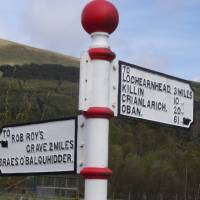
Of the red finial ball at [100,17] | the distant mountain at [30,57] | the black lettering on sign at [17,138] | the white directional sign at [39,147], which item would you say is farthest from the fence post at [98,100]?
the distant mountain at [30,57]

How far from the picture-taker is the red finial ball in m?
4.24

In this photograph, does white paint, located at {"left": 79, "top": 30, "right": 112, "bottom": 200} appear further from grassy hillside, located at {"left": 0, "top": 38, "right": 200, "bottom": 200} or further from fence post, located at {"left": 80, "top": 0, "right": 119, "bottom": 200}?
grassy hillside, located at {"left": 0, "top": 38, "right": 200, "bottom": 200}

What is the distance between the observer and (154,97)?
461 cm

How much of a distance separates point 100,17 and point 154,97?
80 centimetres

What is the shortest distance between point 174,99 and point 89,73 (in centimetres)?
87

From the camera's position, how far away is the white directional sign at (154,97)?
4402mm

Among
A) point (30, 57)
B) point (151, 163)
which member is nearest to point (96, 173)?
point (151, 163)

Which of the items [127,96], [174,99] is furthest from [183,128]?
[127,96]

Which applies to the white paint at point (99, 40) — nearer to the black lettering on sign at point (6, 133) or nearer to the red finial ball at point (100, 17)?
the red finial ball at point (100, 17)

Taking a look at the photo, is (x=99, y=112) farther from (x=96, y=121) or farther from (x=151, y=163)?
(x=151, y=163)

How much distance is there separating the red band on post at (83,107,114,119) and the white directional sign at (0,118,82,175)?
0.38 metres

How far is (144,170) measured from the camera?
64688mm

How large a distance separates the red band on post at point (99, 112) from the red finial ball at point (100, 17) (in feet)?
1.90

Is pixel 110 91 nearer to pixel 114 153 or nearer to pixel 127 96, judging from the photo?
pixel 127 96
